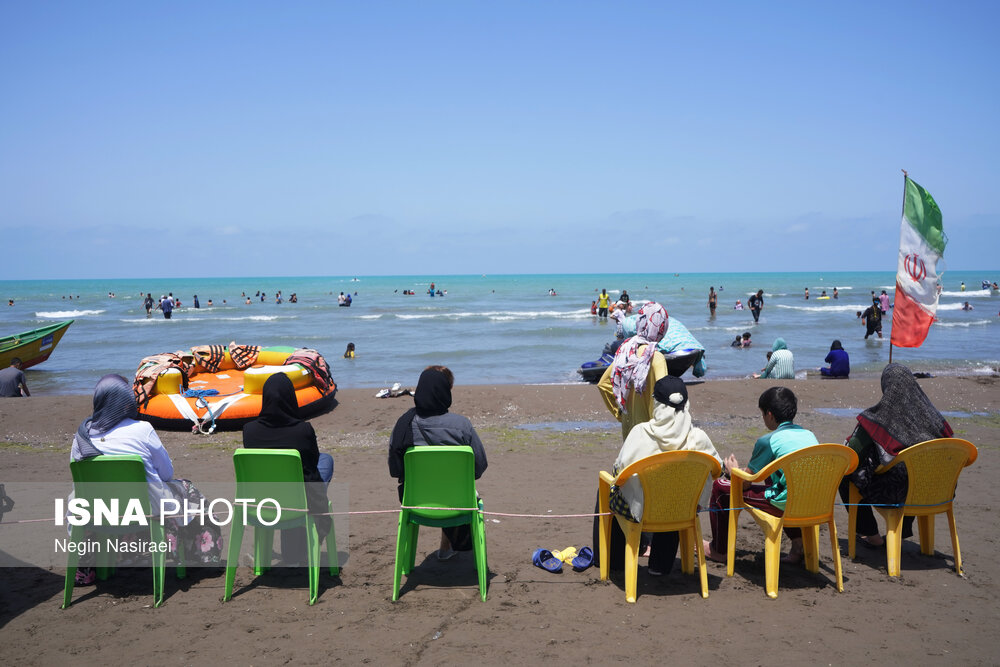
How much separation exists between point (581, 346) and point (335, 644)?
18.4 metres

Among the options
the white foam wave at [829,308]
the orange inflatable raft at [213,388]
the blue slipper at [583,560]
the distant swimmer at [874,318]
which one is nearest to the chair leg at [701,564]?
the blue slipper at [583,560]

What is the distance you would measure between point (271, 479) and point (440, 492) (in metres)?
0.93

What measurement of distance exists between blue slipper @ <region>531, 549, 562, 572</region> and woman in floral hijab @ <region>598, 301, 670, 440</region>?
93cm

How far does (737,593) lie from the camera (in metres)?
3.79

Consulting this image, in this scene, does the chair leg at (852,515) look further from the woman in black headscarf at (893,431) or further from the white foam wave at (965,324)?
the white foam wave at (965,324)

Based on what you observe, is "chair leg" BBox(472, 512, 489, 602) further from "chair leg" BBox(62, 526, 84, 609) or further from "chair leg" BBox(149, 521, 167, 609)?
"chair leg" BBox(62, 526, 84, 609)

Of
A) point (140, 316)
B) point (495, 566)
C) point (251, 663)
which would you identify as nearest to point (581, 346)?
point (495, 566)

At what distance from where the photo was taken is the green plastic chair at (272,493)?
3.63 meters

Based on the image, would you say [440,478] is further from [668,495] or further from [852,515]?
[852,515]

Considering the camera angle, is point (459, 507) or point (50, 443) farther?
point (50, 443)

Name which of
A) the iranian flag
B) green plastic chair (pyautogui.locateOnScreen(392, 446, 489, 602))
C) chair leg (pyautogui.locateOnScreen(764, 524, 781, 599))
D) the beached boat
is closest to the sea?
the beached boat

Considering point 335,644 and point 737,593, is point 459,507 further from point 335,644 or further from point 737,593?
point 737,593

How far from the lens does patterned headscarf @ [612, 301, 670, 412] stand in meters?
4.11

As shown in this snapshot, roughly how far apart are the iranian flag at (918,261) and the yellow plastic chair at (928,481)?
350cm
